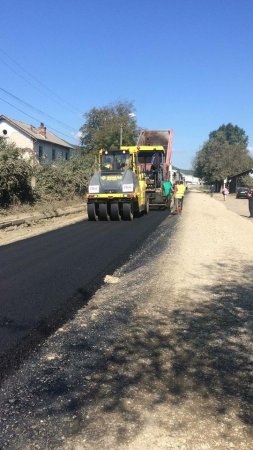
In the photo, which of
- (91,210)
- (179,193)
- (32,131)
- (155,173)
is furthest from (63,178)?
(32,131)

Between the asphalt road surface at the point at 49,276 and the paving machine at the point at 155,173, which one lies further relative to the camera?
the paving machine at the point at 155,173

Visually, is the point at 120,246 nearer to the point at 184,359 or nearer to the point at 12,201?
the point at 184,359

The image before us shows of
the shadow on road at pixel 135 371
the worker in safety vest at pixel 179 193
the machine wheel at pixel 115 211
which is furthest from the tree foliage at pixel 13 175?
the shadow on road at pixel 135 371

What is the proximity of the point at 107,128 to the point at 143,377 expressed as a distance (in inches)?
2186

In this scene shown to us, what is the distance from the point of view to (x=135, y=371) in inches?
179

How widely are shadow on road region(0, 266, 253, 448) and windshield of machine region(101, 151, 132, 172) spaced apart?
1394 cm

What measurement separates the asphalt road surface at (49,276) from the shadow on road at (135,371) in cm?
42

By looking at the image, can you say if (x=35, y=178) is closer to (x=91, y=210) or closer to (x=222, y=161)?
(x=91, y=210)

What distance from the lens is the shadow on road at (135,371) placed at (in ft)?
12.0

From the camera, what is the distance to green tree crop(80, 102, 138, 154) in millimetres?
57531

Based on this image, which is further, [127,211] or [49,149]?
[49,149]

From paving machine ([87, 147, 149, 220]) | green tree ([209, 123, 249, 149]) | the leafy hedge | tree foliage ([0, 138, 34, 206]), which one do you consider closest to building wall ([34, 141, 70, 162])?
the leafy hedge

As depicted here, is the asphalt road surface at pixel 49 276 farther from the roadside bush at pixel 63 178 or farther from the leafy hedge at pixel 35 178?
the roadside bush at pixel 63 178

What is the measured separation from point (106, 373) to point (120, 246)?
26.6 ft
